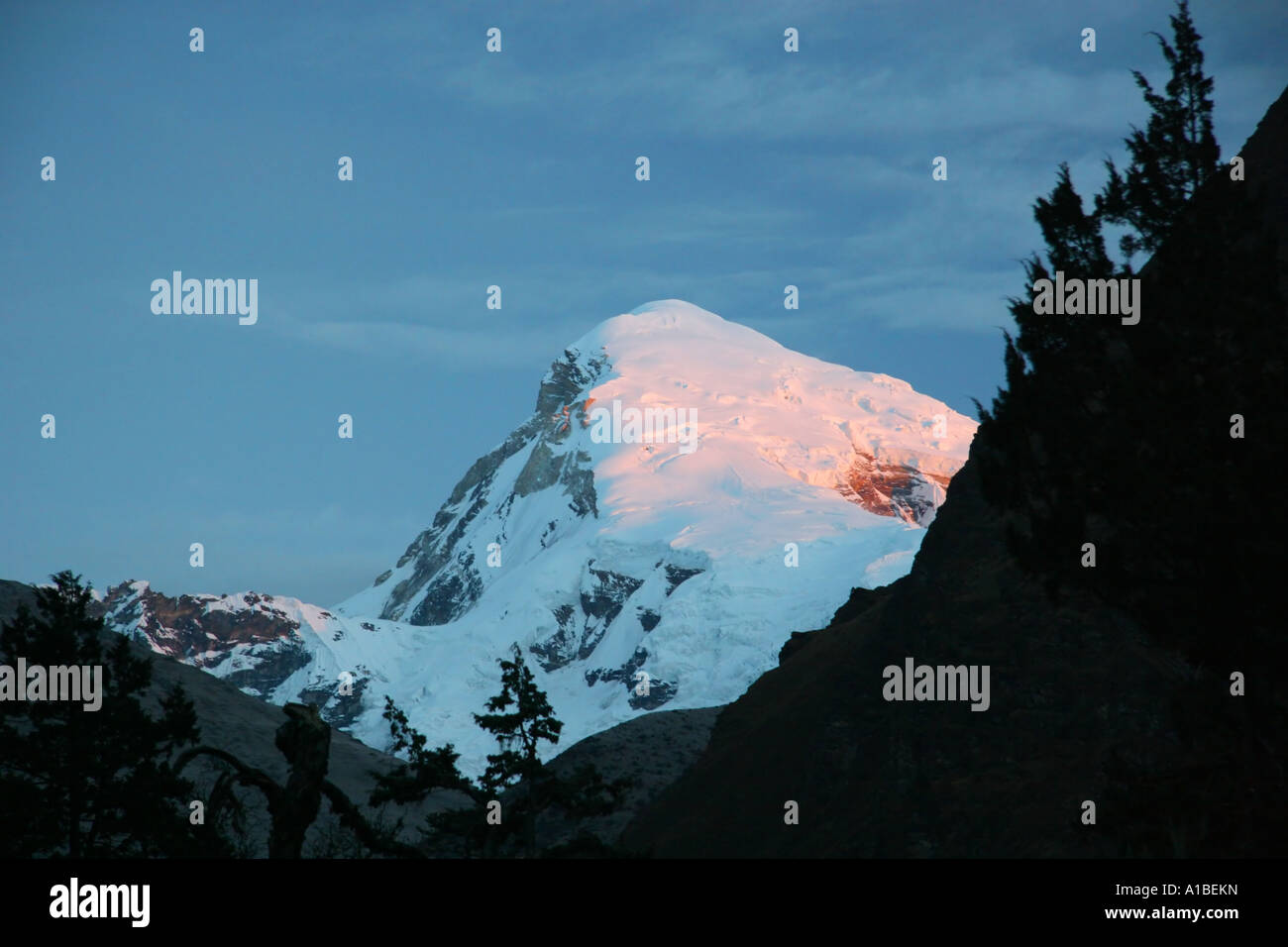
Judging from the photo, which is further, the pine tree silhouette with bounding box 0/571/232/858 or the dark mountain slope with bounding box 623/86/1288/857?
the pine tree silhouette with bounding box 0/571/232/858

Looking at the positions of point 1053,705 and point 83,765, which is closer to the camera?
point 83,765

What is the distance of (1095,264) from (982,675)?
928 inches

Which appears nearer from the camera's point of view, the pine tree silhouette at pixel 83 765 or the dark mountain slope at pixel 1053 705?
the dark mountain slope at pixel 1053 705

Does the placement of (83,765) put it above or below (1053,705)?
below
